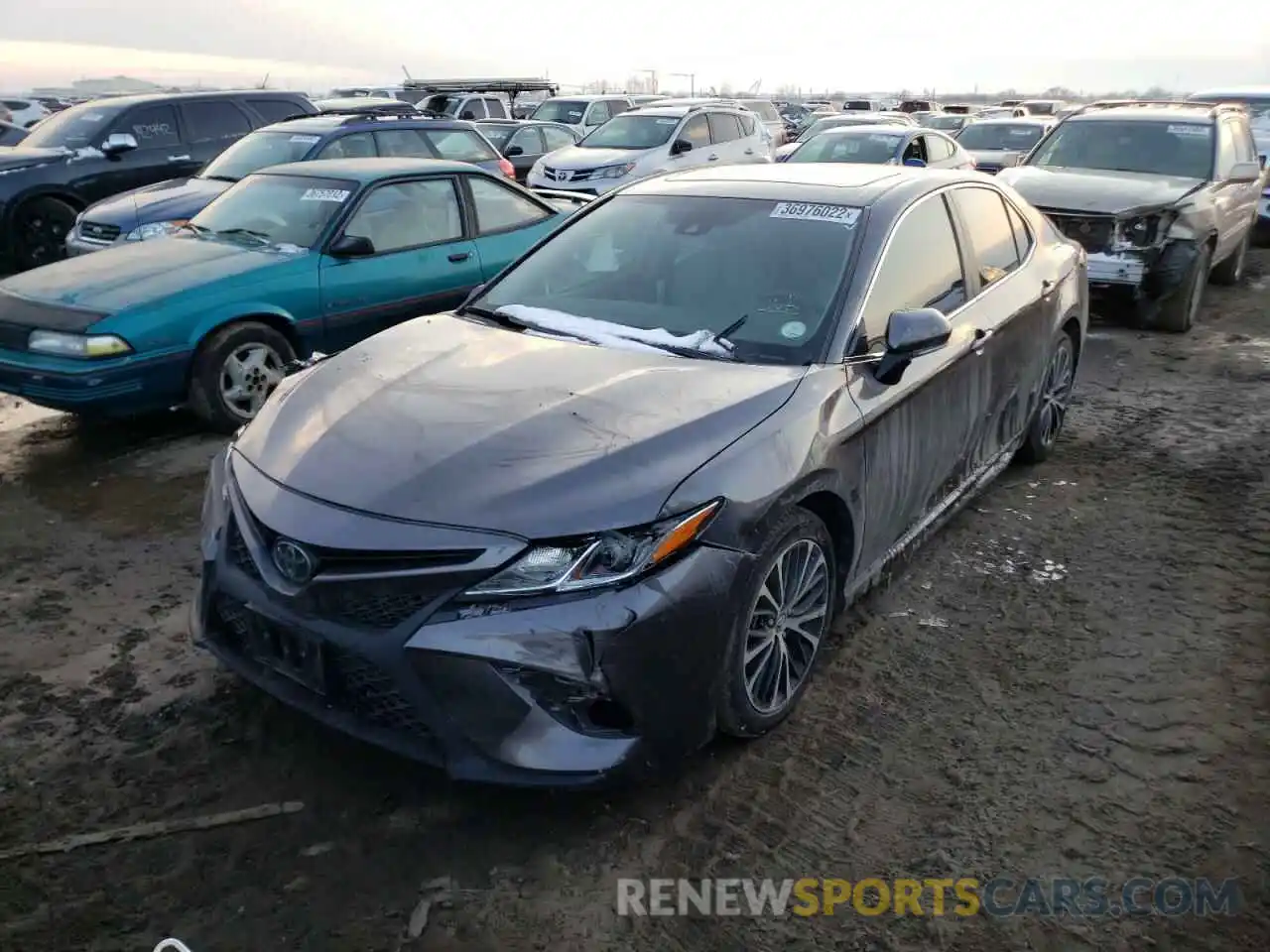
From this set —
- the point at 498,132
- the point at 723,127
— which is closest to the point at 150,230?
the point at 723,127

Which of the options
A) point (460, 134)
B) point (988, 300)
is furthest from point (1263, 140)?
point (988, 300)

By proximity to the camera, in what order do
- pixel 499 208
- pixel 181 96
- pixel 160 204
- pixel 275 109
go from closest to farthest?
pixel 499 208
pixel 160 204
pixel 181 96
pixel 275 109

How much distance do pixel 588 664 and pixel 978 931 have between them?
1197 millimetres

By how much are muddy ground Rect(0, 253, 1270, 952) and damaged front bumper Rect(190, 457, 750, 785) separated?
0.33 meters

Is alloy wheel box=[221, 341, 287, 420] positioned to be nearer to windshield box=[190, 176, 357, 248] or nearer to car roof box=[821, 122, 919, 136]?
windshield box=[190, 176, 357, 248]

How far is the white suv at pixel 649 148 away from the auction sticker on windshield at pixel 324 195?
7.31 meters

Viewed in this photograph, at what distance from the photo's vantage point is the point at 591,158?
46.5ft

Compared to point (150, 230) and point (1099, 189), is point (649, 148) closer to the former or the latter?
point (1099, 189)

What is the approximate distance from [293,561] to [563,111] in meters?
21.0

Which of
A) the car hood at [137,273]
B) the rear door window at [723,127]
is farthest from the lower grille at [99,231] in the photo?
the rear door window at [723,127]

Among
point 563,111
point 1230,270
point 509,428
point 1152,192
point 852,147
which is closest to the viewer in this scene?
point 509,428

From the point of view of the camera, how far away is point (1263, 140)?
45.4 ft

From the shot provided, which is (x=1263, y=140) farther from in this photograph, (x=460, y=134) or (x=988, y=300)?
(x=988, y=300)

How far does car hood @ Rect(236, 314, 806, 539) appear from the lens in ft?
8.54
